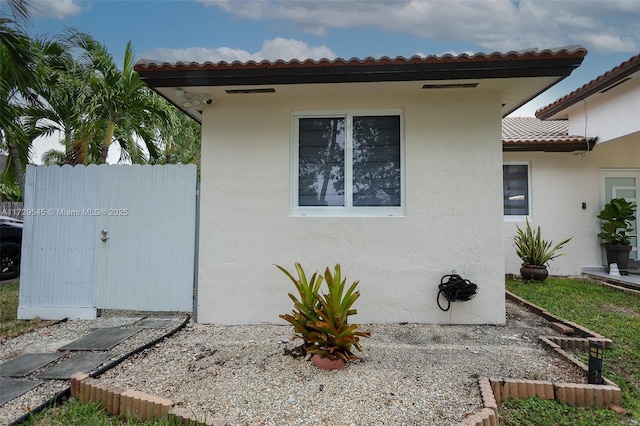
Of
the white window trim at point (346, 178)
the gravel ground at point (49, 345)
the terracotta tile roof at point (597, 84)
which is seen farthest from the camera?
the terracotta tile roof at point (597, 84)

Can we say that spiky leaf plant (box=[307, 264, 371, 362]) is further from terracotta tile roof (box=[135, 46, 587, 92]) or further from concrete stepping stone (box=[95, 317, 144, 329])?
concrete stepping stone (box=[95, 317, 144, 329])

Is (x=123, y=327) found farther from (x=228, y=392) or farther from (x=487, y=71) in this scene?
(x=487, y=71)

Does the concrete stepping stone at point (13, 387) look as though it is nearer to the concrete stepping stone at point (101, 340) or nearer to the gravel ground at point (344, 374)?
the gravel ground at point (344, 374)

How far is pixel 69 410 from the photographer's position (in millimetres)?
2908

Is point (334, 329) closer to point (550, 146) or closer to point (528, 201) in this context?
point (528, 201)

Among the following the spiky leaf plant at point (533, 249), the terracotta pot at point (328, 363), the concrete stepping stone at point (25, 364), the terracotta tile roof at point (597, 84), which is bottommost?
the concrete stepping stone at point (25, 364)

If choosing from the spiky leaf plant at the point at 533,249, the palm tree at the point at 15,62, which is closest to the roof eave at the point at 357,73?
the palm tree at the point at 15,62

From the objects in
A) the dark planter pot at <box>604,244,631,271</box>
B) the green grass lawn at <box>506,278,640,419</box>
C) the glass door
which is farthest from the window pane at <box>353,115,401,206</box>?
the glass door

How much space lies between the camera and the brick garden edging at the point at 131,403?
8.65ft

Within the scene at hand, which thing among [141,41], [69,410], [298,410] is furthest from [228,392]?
[141,41]

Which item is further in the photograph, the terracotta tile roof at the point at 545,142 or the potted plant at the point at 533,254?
the terracotta tile roof at the point at 545,142

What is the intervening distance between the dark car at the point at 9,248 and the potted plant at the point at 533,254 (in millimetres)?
13332

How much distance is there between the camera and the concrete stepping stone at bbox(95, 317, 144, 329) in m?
5.02

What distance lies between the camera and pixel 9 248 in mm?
8969
